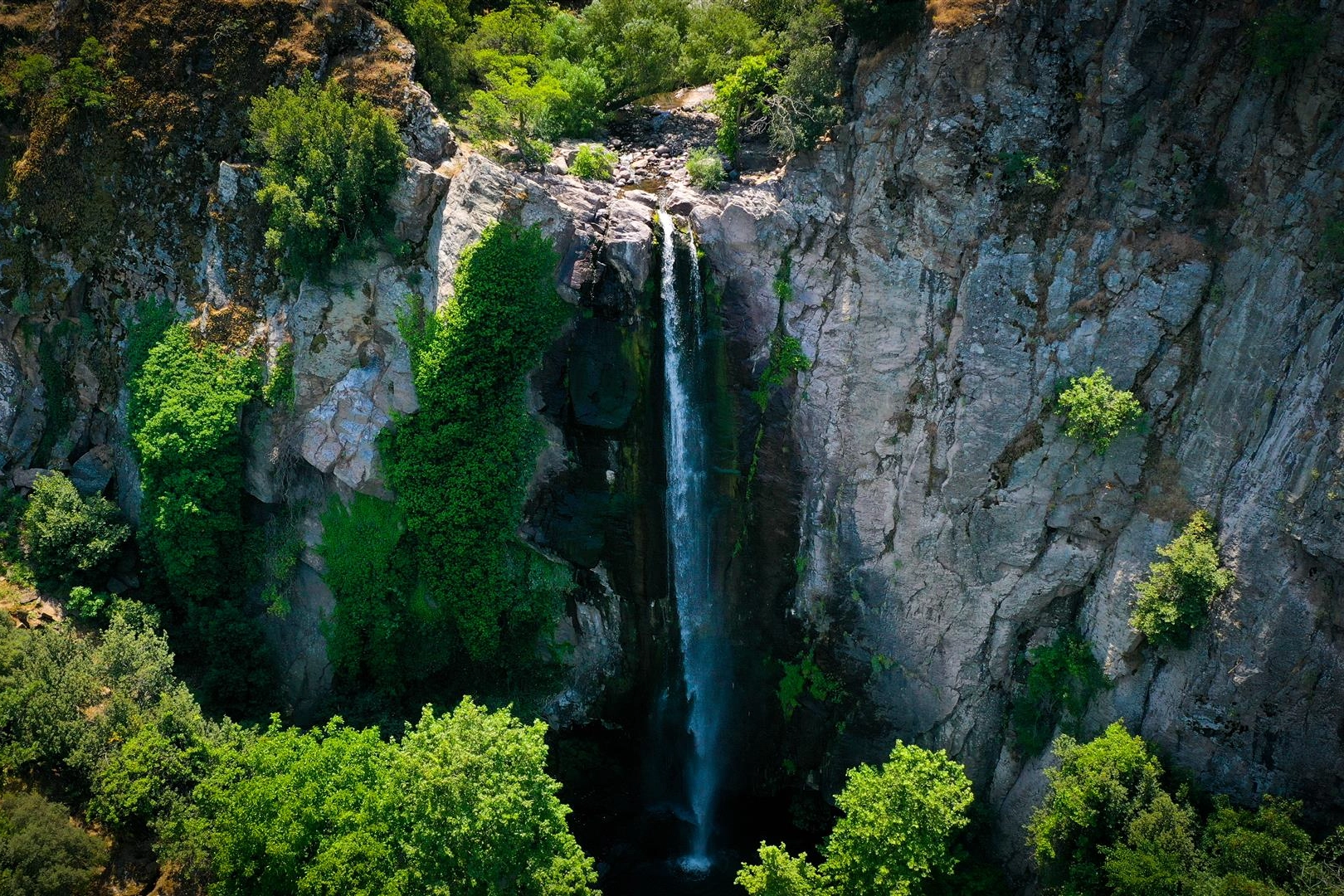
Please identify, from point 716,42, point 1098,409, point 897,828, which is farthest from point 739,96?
point 897,828

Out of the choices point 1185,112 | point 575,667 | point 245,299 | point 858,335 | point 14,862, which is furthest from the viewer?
point 575,667

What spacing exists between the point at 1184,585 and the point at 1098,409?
151 inches

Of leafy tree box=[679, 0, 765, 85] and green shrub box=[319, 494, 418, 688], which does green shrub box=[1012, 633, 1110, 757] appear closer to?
green shrub box=[319, 494, 418, 688]

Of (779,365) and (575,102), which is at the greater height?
(575,102)

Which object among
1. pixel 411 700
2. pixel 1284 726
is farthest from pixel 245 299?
pixel 1284 726

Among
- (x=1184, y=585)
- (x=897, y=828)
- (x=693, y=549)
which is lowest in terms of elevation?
(x=897, y=828)

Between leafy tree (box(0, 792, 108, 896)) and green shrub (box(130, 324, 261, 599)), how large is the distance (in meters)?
6.25

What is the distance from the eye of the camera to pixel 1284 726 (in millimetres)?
17625

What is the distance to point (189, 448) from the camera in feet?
74.4

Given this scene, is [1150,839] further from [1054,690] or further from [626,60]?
[626,60]

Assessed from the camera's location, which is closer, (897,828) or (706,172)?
(897,828)

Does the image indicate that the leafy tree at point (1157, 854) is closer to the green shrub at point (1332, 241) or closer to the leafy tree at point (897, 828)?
the leafy tree at point (897, 828)

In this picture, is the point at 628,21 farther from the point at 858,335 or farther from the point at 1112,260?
the point at 1112,260

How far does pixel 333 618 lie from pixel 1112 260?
2022 centimetres
